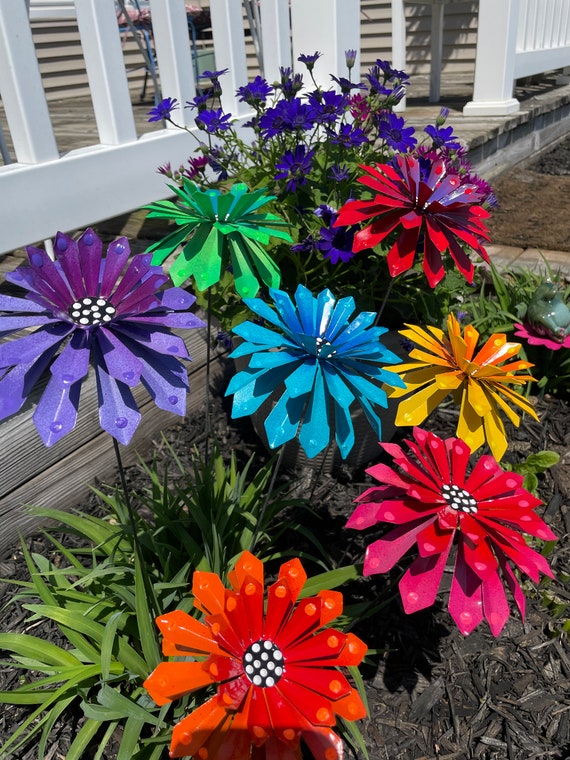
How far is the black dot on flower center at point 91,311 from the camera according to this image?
30.4 inches

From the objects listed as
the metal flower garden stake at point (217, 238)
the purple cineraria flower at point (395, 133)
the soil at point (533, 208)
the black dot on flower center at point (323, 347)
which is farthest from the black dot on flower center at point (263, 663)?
the soil at point (533, 208)

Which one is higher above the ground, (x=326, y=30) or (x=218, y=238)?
(x=326, y=30)

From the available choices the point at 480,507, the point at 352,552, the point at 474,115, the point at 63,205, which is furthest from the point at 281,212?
the point at 474,115

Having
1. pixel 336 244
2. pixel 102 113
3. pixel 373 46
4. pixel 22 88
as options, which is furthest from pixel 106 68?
pixel 373 46

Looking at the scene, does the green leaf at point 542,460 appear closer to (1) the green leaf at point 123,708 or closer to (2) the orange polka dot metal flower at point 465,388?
(2) the orange polka dot metal flower at point 465,388

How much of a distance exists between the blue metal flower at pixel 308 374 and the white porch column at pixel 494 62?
4074 millimetres

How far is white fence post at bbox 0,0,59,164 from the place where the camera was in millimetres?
1740

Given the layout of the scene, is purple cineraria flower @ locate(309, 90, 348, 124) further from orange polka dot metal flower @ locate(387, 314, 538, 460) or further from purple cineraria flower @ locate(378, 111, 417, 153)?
orange polka dot metal flower @ locate(387, 314, 538, 460)

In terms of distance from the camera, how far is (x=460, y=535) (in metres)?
0.95

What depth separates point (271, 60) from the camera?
103 inches

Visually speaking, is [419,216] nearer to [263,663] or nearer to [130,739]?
[263,663]

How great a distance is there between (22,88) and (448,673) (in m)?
1.91

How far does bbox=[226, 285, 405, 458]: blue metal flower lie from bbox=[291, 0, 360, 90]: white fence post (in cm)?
215

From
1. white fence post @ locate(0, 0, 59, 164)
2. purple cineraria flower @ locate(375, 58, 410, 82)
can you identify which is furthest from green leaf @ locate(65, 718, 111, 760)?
purple cineraria flower @ locate(375, 58, 410, 82)
